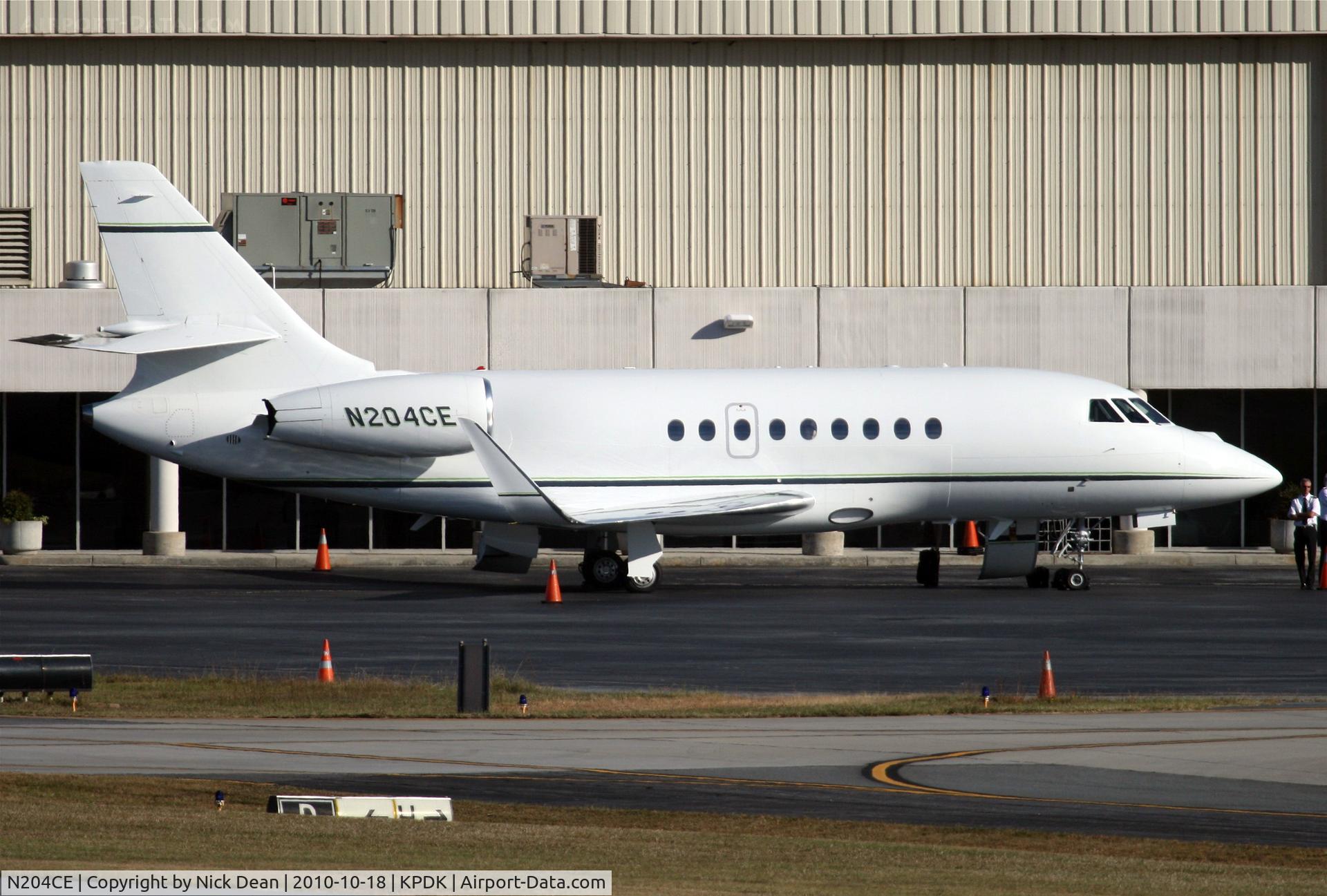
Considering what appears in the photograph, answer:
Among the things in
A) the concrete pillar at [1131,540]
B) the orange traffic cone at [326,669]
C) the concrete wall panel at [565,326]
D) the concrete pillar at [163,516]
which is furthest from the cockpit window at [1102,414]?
the concrete pillar at [163,516]

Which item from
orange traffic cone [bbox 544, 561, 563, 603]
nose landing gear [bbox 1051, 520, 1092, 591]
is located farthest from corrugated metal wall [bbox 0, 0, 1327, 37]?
orange traffic cone [bbox 544, 561, 563, 603]

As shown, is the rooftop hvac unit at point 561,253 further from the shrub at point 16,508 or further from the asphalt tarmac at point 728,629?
the shrub at point 16,508

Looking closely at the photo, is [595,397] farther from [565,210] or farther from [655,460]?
[565,210]

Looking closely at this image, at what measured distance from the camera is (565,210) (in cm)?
4275

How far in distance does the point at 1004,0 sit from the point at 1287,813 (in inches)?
1300

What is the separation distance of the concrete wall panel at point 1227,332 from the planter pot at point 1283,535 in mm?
2952

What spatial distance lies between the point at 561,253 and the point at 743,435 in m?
11.6

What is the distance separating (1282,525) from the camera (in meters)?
39.0

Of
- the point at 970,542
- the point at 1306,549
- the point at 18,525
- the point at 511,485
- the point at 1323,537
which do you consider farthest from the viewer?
the point at 970,542

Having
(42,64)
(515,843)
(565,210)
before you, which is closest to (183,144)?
(42,64)

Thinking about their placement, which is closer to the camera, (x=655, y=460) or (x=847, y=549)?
→ (x=655, y=460)

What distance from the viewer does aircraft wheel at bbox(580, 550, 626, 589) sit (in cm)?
3020

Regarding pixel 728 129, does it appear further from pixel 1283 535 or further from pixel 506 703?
pixel 506 703

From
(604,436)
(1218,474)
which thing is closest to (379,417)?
(604,436)
